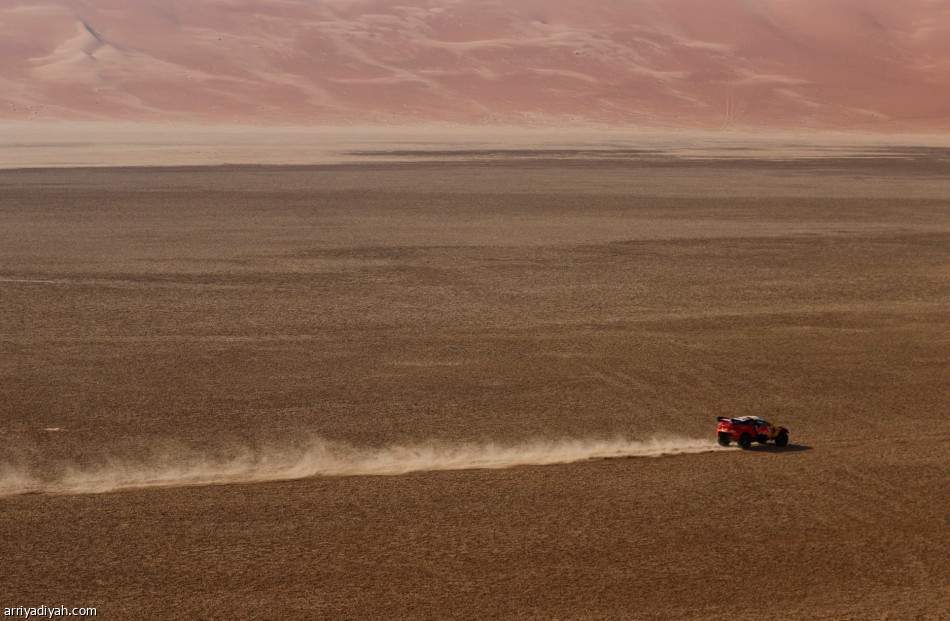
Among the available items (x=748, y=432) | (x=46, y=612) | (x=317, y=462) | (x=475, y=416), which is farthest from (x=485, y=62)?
(x=46, y=612)

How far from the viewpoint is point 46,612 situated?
5.43 meters

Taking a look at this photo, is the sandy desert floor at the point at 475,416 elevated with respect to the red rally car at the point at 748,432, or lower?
lower

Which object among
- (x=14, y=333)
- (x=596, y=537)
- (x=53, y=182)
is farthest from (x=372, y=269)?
(x=53, y=182)

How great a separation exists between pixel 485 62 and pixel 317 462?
321 ft

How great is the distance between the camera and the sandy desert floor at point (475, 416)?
19.2 feet

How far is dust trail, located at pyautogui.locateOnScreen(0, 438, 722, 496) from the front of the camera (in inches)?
290

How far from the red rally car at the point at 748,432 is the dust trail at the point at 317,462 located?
144mm

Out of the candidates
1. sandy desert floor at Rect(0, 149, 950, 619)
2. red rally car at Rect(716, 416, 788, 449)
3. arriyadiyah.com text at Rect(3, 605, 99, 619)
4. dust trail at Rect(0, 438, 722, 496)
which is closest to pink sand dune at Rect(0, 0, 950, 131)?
sandy desert floor at Rect(0, 149, 950, 619)

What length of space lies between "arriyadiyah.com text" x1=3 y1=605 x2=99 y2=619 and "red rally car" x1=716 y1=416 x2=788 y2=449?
463 centimetres

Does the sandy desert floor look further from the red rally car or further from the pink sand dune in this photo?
the pink sand dune

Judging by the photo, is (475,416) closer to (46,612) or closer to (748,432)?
(748,432)

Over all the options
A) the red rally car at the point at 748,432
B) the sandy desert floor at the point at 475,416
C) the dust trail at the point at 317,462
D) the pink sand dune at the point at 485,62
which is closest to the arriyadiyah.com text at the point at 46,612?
the sandy desert floor at the point at 475,416

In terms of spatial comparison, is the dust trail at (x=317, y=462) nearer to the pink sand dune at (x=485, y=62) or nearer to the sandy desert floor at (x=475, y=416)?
the sandy desert floor at (x=475, y=416)

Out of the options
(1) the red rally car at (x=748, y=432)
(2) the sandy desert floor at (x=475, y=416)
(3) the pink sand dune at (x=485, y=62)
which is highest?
(1) the red rally car at (x=748, y=432)
